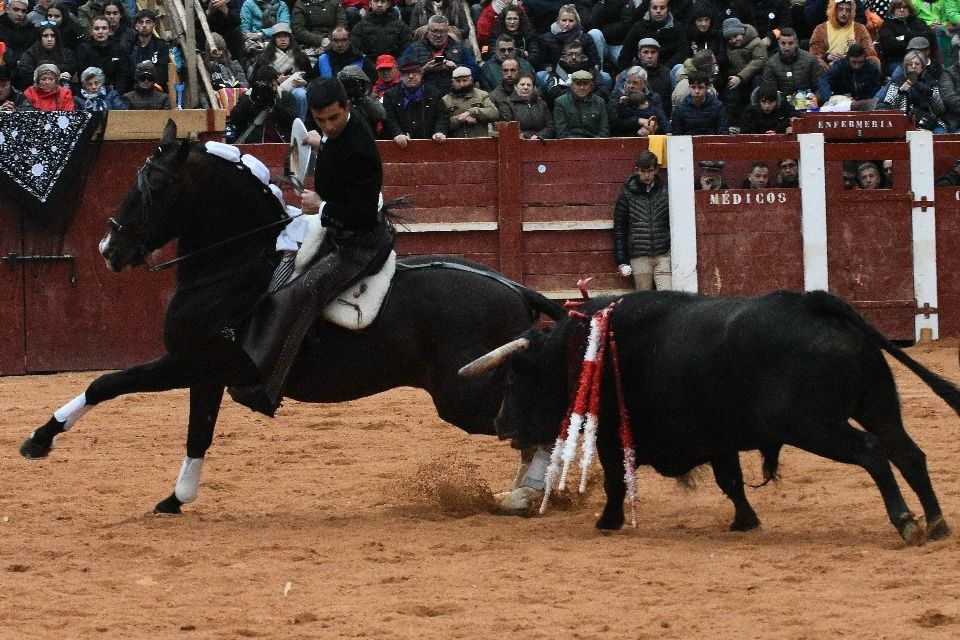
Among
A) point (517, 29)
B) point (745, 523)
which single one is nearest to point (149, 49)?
point (517, 29)

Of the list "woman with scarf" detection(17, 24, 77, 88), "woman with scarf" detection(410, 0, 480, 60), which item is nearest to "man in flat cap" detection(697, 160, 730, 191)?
"woman with scarf" detection(410, 0, 480, 60)

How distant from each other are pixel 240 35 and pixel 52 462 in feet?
24.8

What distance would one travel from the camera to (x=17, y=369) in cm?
1293

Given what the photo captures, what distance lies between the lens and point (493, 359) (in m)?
6.66

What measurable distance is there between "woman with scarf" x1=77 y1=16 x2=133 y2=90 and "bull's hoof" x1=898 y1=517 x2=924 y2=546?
10.1 m

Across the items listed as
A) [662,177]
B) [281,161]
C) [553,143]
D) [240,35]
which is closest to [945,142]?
[662,177]

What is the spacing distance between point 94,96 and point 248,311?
23.3 ft

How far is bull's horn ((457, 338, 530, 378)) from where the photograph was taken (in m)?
6.65

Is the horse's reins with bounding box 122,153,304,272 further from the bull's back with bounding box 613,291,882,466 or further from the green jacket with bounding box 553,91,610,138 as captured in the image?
the green jacket with bounding box 553,91,610,138

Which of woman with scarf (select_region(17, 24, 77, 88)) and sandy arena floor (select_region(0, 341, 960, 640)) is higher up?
woman with scarf (select_region(17, 24, 77, 88))

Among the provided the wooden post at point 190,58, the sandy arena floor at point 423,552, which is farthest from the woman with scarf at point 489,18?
the sandy arena floor at point 423,552

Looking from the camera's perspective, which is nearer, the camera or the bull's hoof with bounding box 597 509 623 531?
the bull's hoof with bounding box 597 509 623 531

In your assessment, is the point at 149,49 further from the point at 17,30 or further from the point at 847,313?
the point at 847,313

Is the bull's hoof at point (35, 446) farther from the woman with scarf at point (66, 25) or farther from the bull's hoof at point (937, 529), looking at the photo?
the woman with scarf at point (66, 25)
